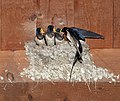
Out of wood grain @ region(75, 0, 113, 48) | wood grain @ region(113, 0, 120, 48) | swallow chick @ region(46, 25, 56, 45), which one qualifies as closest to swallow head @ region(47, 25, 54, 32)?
swallow chick @ region(46, 25, 56, 45)

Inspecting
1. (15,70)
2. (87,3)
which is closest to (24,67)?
(15,70)

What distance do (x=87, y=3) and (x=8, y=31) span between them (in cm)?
36

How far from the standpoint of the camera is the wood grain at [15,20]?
100 inches

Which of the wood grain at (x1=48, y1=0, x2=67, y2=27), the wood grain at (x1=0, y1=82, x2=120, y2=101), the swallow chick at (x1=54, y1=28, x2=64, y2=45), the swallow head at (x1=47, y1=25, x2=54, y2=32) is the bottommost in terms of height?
the wood grain at (x1=0, y1=82, x2=120, y2=101)

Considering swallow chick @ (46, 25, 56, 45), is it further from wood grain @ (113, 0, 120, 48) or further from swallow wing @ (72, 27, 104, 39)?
wood grain @ (113, 0, 120, 48)

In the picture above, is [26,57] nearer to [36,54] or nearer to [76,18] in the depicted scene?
[36,54]

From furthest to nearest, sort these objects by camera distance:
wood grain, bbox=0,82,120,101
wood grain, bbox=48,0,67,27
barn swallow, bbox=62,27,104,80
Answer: wood grain, bbox=48,0,67,27, barn swallow, bbox=62,27,104,80, wood grain, bbox=0,82,120,101

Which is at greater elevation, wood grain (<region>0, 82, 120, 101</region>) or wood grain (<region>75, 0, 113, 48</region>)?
wood grain (<region>75, 0, 113, 48</region>)

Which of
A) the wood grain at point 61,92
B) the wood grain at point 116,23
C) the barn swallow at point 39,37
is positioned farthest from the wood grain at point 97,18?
the wood grain at point 61,92

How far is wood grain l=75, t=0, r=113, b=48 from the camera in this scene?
8.32 feet

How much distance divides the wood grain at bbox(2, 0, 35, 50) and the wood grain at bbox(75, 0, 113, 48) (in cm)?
Result: 21

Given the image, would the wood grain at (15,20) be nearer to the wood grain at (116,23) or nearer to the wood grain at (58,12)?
the wood grain at (58,12)

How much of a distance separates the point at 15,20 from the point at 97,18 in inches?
13.8

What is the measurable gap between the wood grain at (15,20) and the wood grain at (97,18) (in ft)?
Answer: 0.68
